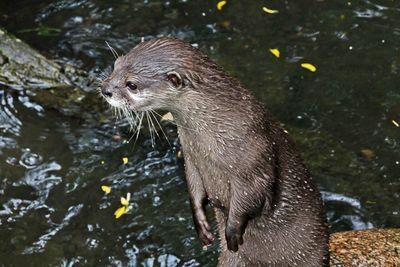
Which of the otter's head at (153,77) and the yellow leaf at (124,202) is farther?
the yellow leaf at (124,202)

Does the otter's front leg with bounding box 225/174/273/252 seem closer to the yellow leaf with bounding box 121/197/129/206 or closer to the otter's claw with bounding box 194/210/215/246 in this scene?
the otter's claw with bounding box 194/210/215/246

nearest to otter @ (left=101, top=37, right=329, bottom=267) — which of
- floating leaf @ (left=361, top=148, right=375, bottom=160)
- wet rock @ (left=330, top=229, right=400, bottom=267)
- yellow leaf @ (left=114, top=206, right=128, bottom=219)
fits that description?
wet rock @ (left=330, top=229, right=400, bottom=267)

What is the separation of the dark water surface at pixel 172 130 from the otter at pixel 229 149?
100cm

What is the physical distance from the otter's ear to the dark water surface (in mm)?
1545

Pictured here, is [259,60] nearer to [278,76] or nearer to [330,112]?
[278,76]

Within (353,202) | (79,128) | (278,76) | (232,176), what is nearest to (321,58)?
(278,76)

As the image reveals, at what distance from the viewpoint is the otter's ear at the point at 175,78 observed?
307cm

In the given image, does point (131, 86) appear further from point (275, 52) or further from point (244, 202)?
point (275, 52)

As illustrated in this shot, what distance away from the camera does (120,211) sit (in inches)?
184

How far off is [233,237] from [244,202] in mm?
195

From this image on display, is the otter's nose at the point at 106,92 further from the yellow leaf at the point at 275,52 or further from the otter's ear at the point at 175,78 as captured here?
the yellow leaf at the point at 275,52

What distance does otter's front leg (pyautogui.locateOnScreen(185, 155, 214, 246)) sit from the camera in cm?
345

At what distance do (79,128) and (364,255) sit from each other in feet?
7.50

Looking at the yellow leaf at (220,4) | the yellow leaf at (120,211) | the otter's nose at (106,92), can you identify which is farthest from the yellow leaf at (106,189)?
the yellow leaf at (220,4)
